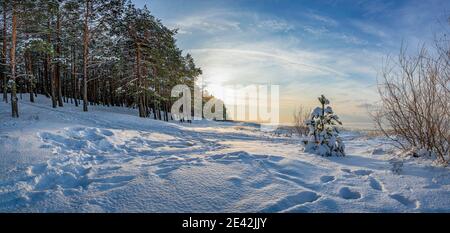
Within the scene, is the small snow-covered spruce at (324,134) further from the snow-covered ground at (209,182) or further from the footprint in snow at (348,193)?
the footprint in snow at (348,193)

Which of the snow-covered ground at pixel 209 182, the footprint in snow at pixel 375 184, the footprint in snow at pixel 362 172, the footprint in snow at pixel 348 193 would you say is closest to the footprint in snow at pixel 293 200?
the snow-covered ground at pixel 209 182

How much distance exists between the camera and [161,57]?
2384 centimetres

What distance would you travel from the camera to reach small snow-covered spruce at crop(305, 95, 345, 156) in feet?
A: 21.0

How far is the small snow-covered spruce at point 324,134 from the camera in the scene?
6.39 m

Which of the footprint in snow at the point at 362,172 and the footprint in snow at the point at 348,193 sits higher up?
the footprint in snow at the point at 362,172

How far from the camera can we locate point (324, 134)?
664 cm

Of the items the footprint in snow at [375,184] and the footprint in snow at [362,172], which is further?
the footprint in snow at [362,172]

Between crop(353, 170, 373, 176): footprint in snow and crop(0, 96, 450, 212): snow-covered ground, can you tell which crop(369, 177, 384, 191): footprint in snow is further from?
crop(353, 170, 373, 176): footprint in snow

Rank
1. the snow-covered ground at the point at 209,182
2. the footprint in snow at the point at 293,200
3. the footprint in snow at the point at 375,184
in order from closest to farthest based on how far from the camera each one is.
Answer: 1. the footprint in snow at the point at 293,200
2. the snow-covered ground at the point at 209,182
3. the footprint in snow at the point at 375,184

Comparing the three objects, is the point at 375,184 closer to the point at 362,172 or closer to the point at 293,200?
the point at 362,172

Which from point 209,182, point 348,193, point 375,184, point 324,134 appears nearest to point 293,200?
point 348,193

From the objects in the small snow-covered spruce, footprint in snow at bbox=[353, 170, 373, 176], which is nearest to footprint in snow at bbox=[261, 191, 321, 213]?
footprint in snow at bbox=[353, 170, 373, 176]
